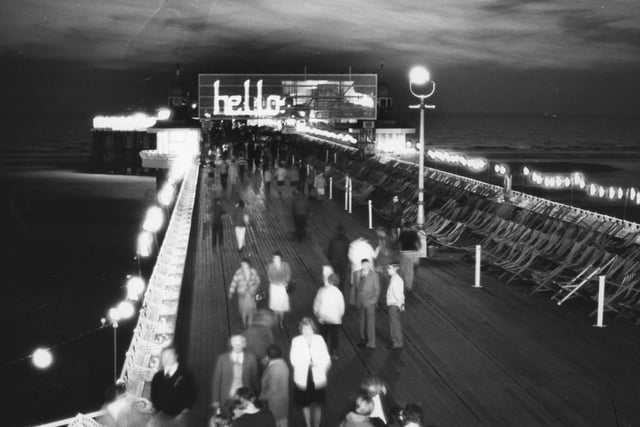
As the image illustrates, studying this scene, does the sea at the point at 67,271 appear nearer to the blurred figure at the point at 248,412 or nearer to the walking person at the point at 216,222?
the walking person at the point at 216,222

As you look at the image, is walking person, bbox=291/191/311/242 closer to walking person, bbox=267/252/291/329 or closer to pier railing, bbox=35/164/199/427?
pier railing, bbox=35/164/199/427

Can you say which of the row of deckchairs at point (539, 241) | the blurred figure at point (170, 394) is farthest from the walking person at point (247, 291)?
the row of deckchairs at point (539, 241)

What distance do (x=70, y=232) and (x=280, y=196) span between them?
1637cm

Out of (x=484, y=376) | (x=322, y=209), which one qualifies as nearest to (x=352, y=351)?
(x=484, y=376)

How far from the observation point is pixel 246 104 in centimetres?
4547

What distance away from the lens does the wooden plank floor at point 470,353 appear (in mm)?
8914

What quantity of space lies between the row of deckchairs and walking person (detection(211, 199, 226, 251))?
5018mm

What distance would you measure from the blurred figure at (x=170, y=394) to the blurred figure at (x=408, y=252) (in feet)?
23.7

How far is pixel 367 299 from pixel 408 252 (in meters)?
3.66

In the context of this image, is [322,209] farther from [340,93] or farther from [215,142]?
[215,142]

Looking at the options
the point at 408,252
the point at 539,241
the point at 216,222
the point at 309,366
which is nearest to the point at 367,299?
the point at 309,366

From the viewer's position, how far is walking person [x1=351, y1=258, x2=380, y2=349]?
35.3 ft

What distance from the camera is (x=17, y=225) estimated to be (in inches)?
1774

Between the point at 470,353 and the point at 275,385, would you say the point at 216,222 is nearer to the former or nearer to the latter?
the point at 470,353
